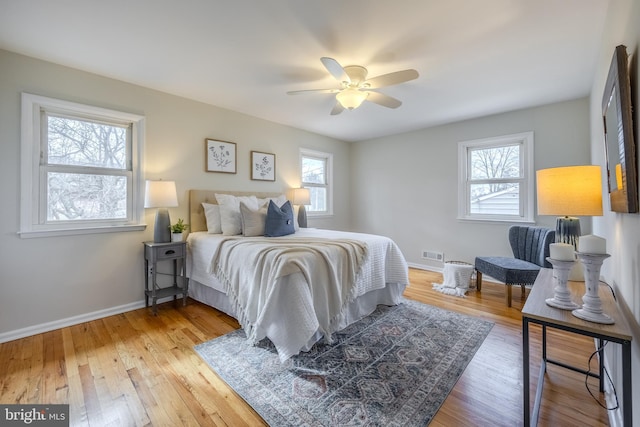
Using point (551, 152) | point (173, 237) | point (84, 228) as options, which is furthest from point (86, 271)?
point (551, 152)

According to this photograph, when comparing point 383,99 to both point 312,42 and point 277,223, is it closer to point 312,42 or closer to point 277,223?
point 312,42

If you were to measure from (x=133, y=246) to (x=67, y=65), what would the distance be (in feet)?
5.98

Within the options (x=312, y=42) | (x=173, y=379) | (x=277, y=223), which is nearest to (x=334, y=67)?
(x=312, y=42)

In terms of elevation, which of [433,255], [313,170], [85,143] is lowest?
[433,255]

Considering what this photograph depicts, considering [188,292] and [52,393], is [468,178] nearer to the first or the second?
[188,292]

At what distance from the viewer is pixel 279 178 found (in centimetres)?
440

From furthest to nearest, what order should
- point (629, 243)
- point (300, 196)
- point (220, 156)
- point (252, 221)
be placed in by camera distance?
point (300, 196) < point (220, 156) < point (252, 221) < point (629, 243)

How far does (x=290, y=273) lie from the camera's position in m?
1.93

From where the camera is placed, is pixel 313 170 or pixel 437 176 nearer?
pixel 437 176

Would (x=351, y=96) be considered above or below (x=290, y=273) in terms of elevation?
above

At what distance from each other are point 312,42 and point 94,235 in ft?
9.08

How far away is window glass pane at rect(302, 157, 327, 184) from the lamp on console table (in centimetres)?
368

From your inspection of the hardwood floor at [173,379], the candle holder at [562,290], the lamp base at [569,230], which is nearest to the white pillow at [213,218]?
the hardwood floor at [173,379]

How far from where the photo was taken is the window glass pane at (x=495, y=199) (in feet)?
12.2
